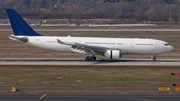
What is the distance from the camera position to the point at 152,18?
158 meters

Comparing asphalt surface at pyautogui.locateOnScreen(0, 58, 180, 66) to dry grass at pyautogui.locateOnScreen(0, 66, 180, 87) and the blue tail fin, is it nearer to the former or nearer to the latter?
the blue tail fin

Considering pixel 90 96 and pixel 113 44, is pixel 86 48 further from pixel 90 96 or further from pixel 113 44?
pixel 90 96

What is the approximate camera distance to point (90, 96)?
32.7 m

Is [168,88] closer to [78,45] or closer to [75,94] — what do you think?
[75,94]

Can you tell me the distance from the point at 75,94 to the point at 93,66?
17.8 m

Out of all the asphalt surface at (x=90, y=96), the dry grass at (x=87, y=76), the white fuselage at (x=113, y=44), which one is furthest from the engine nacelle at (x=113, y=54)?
the asphalt surface at (x=90, y=96)

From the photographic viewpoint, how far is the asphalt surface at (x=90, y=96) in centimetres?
3134

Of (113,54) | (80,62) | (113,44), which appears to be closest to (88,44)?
(80,62)

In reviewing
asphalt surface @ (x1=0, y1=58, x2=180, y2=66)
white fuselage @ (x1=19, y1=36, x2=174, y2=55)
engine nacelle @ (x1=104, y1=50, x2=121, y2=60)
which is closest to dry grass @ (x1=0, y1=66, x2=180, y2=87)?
asphalt surface @ (x1=0, y1=58, x2=180, y2=66)

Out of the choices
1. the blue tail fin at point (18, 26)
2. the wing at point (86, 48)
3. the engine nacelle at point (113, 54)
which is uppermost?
Answer: the blue tail fin at point (18, 26)

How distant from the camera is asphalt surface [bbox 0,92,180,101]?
31344mm

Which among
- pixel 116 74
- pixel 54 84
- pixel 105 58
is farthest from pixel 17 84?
pixel 105 58

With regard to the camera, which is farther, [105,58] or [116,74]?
[105,58]

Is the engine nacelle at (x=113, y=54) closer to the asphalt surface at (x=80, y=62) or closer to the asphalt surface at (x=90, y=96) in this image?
the asphalt surface at (x=80, y=62)
